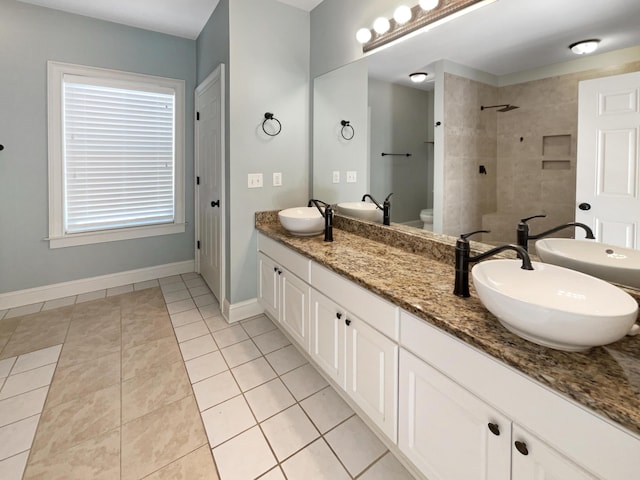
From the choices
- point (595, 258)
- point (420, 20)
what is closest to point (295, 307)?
point (595, 258)

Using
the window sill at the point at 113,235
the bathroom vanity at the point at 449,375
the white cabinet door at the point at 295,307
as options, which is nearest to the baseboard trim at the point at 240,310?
the white cabinet door at the point at 295,307

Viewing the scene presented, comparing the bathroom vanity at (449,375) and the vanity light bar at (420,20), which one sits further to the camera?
the vanity light bar at (420,20)

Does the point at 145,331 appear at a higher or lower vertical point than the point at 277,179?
lower

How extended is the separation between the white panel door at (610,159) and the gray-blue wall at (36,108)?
367cm

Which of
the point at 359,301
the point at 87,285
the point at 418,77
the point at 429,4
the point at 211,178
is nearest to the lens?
the point at 359,301

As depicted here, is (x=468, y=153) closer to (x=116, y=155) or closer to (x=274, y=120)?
(x=274, y=120)

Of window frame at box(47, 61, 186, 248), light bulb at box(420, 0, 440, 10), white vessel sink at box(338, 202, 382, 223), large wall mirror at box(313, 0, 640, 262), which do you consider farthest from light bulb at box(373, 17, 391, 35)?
window frame at box(47, 61, 186, 248)

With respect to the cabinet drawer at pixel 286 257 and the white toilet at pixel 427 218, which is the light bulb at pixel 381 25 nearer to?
the white toilet at pixel 427 218

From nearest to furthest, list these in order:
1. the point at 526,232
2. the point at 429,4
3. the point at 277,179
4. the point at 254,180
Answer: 1. the point at 526,232
2. the point at 429,4
3. the point at 254,180
4. the point at 277,179

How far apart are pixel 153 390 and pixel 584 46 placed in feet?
8.58

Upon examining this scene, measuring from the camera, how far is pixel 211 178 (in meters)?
3.06

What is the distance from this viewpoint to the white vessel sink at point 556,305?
0.76m

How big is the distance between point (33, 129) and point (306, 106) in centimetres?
242

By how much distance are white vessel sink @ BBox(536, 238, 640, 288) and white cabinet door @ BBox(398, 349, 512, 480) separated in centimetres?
64
